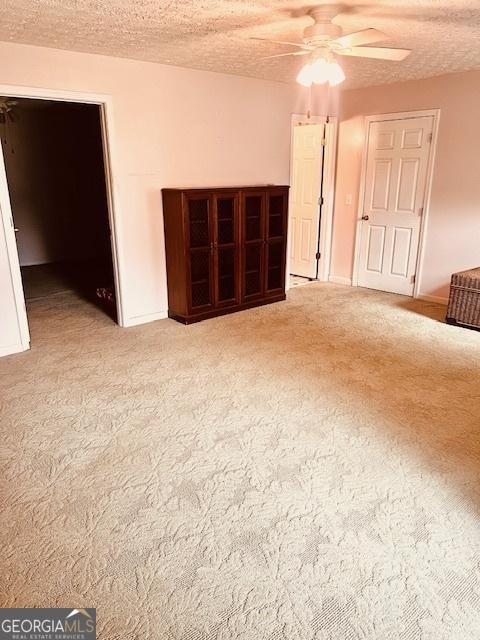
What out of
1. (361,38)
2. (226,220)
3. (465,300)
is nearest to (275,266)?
(226,220)

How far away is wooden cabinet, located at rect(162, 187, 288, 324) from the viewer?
4.44 m

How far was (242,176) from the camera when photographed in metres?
5.11

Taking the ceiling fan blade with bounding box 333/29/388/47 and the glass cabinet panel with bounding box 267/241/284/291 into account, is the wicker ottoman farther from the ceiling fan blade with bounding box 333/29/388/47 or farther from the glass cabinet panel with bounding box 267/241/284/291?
the ceiling fan blade with bounding box 333/29/388/47

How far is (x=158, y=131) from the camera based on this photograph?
436cm

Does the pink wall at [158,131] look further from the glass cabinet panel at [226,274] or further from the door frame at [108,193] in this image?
the glass cabinet panel at [226,274]

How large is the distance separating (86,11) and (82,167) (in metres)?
5.18

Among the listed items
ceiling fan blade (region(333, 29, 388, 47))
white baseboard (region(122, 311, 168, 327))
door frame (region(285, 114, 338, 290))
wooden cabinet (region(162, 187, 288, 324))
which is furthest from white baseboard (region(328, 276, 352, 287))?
ceiling fan blade (region(333, 29, 388, 47))

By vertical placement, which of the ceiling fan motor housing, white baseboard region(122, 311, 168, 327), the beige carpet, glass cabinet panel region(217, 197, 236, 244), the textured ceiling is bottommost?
the beige carpet

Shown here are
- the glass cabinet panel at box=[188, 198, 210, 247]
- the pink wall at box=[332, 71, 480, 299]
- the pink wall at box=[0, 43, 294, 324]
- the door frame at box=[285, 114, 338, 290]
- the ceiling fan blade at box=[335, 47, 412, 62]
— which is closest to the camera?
the ceiling fan blade at box=[335, 47, 412, 62]

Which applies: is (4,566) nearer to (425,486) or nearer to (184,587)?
(184,587)

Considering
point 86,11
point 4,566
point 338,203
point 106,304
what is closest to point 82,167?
point 106,304

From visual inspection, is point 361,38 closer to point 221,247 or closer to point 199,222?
point 199,222

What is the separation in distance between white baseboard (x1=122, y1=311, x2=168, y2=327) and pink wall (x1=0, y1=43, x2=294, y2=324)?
0.01 metres

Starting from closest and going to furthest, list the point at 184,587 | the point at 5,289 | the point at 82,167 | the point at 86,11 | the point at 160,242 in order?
the point at 184,587 < the point at 86,11 < the point at 5,289 < the point at 160,242 < the point at 82,167
